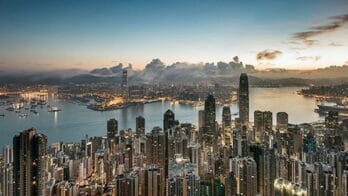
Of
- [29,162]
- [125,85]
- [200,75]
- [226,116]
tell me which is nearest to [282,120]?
[226,116]

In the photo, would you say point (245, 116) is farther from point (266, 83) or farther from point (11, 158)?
point (11, 158)

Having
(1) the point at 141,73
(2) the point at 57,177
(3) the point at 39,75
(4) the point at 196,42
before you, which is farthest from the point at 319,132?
(3) the point at 39,75

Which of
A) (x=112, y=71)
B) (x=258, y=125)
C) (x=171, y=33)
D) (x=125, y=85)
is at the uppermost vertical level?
(x=171, y=33)

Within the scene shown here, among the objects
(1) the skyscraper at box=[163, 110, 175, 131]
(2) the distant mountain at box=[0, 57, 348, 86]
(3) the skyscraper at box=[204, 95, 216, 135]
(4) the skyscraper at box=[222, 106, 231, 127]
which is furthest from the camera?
(4) the skyscraper at box=[222, 106, 231, 127]

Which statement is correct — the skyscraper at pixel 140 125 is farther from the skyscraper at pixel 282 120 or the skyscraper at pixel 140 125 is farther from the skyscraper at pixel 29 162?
the skyscraper at pixel 282 120

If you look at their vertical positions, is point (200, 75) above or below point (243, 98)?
above

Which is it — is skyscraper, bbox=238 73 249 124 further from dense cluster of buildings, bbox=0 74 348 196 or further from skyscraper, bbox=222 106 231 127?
skyscraper, bbox=222 106 231 127

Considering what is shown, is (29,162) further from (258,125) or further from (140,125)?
(258,125)

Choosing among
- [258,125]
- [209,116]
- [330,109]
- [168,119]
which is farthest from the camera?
[209,116]

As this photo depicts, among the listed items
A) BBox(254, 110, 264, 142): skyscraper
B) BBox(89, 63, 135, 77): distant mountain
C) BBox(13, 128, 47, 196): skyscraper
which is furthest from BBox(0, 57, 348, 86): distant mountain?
BBox(13, 128, 47, 196): skyscraper
